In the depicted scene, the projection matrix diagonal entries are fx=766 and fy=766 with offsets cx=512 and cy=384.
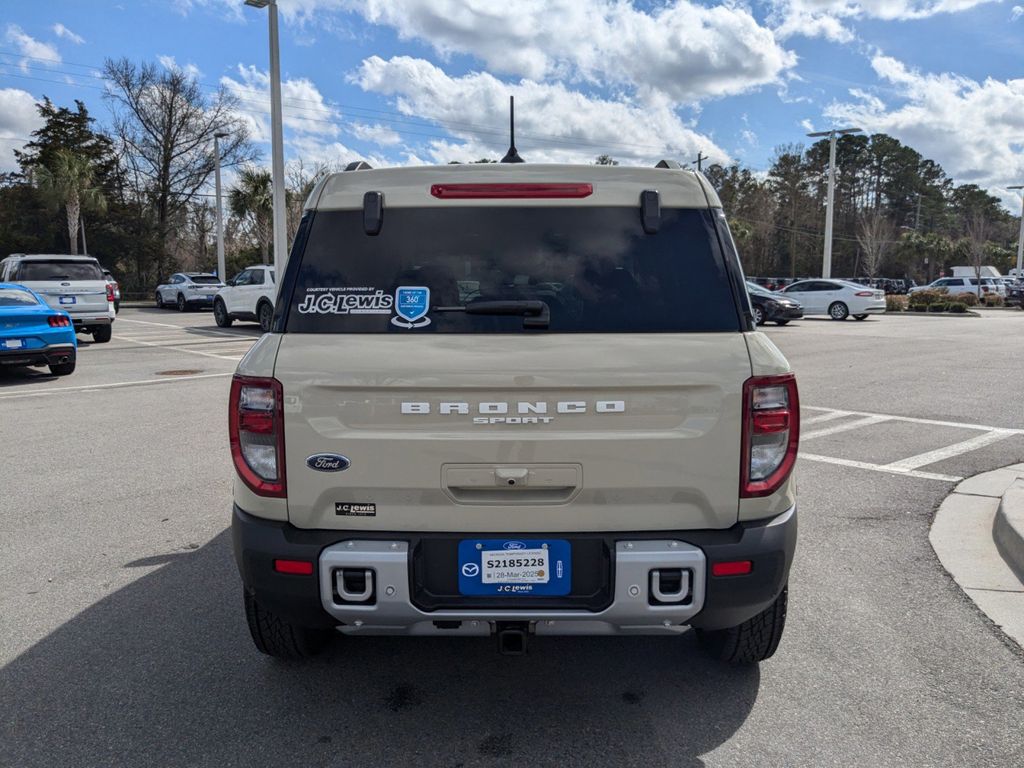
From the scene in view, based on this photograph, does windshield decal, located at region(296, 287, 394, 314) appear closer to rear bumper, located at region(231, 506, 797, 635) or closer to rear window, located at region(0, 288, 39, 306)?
rear bumper, located at region(231, 506, 797, 635)

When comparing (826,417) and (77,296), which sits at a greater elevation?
(77,296)

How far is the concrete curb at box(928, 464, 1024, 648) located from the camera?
3955mm

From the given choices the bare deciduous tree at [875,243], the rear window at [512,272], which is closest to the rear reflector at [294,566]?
the rear window at [512,272]

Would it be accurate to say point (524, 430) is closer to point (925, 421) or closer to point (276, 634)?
point (276, 634)

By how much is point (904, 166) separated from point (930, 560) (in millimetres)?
91657

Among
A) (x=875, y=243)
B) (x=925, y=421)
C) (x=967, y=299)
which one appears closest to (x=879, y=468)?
(x=925, y=421)

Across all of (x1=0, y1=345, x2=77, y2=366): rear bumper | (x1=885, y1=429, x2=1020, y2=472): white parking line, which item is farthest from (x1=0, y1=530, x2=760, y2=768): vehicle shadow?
(x1=0, y1=345, x2=77, y2=366): rear bumper

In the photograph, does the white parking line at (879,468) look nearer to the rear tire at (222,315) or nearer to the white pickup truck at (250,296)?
the white pickup truck at (250,296)

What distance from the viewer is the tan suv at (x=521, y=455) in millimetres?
2566

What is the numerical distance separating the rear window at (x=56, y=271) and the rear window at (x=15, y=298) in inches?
203

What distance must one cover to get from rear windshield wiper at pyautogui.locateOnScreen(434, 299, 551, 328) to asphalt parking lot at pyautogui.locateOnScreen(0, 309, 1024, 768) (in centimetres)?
151

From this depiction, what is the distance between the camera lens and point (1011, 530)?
4.73 m

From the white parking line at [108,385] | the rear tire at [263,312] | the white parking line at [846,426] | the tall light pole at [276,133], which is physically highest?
the tall light pole at [276,133]

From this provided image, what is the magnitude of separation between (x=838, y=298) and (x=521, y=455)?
27.6 m
